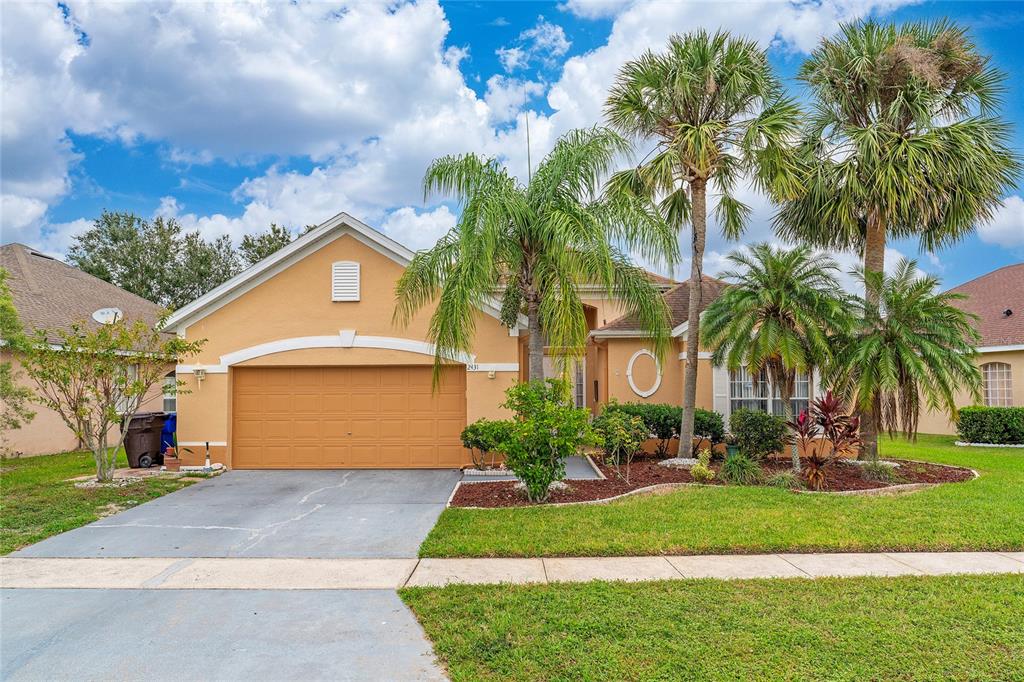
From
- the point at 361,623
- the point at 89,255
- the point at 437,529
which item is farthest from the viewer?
the point at 89,255

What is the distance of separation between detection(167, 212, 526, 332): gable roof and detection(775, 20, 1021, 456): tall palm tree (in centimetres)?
771

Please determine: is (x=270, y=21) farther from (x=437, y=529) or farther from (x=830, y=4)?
(x=830, y=4)

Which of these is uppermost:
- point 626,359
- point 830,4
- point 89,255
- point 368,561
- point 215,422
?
point 830,4

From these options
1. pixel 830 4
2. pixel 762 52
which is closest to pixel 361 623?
pixel 762 52

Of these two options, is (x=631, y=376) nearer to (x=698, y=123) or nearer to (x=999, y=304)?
(x=698, y=123)

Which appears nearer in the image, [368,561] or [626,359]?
[368,561]

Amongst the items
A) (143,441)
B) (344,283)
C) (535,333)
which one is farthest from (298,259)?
(535,333)

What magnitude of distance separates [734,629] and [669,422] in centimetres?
945

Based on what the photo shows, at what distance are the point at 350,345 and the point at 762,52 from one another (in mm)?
10549

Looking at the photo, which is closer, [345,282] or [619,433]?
[619,433]

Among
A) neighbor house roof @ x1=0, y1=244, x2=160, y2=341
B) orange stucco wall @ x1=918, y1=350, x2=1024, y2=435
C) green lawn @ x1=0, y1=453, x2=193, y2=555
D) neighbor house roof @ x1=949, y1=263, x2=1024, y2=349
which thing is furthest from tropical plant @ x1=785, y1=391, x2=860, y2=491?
neighbor house roof @ x1=0, y1=244, x2=160, y2=341

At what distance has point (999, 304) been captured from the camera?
2109cm

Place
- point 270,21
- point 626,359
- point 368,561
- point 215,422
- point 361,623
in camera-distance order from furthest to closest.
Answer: point 626,359, point 215,422, point 270,21, point 368,561, point 361,623

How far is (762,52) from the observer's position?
12523 millimetres
